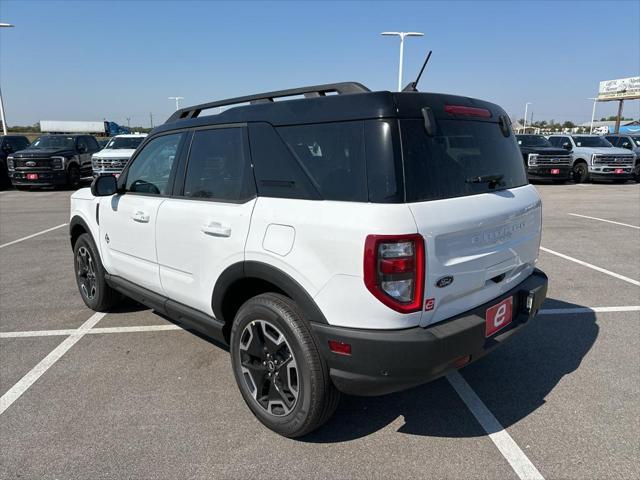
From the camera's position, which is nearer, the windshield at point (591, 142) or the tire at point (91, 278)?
the tire at point (91, 278)

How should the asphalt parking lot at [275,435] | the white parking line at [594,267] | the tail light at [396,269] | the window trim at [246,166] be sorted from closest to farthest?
1. the tail light at [396,269]
2. the asphalt parking lot at [275,435]
3. the window trim at [246,166]
4. the white parking line at [594,267]

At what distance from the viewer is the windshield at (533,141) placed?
18.1 meters

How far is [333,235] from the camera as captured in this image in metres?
2.15

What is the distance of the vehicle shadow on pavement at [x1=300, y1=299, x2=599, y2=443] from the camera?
2.72 meters

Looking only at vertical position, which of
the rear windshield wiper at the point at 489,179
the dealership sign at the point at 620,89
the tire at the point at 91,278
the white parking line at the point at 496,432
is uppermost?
the dealership sign at the point at 620,89

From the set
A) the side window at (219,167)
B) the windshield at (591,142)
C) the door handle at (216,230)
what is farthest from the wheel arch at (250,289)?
the windshield at (591,142)

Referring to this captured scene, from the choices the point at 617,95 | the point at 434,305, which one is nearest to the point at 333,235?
the point at 434,305

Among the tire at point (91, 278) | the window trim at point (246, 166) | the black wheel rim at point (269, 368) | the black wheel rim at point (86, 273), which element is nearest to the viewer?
the black wheel rim at point (269, 368)

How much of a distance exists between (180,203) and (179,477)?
1.72 metres

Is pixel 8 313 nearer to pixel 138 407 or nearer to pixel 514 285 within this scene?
pixel 138 407

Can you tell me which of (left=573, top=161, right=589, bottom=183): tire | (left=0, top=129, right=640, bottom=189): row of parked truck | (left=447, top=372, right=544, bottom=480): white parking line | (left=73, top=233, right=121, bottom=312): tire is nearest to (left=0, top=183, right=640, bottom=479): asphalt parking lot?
(left=447, top=372, right=544, bottom=480): white parking line

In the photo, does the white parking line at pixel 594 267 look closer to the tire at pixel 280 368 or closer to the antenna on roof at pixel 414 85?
the antenna on roof at pixel 414 85

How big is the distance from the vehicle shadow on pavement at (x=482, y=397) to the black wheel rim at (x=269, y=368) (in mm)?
283

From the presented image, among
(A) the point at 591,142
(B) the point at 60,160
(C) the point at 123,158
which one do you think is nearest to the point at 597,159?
(A) the point at 591,142
